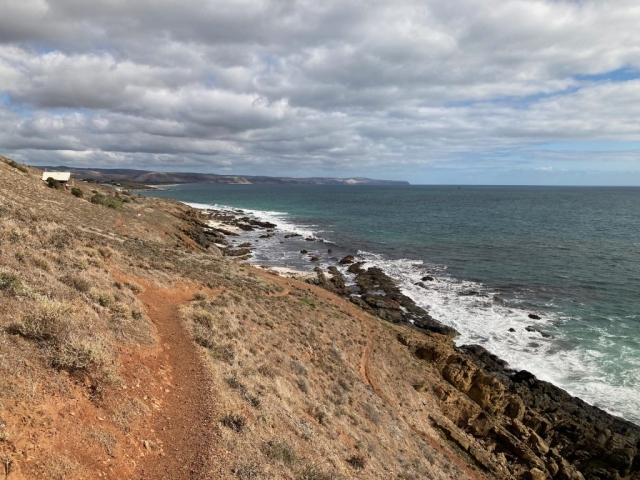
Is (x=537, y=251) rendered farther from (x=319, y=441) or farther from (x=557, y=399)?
(x=319, y=441)

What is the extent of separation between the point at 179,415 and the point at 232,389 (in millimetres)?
2100

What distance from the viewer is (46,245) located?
16.0 m

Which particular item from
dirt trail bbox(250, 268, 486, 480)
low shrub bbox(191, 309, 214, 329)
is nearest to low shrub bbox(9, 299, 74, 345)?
low shrub bbox(191, 309, 214, 329)

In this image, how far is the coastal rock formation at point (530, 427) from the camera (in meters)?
18.3

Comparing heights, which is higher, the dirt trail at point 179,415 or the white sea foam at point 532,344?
the dirt trail at point 179,415

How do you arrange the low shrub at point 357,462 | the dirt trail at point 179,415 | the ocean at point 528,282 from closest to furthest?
1. the dirt trail at point 179,415
2. the low shrub at point 357,462
3. the ocean at point 528,282

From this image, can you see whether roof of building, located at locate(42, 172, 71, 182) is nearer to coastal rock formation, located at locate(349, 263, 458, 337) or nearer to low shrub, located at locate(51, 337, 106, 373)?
coastal rock formation, located at locate(349, 263, 458, 337)

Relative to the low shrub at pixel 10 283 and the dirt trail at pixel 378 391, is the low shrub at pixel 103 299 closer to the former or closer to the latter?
the low shrub at pixel 10 283

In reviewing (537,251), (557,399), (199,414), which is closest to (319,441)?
(199,414)

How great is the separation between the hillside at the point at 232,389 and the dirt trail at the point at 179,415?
36mm

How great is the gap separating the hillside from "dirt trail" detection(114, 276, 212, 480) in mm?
36

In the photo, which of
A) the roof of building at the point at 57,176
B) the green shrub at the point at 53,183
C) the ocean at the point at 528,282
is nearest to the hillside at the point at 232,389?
the ocean at the point at 528,282

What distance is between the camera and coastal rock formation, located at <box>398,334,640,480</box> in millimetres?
18281

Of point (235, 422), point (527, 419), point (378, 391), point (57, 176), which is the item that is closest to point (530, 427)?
point (527, 419)
